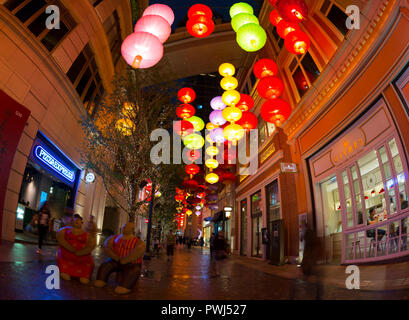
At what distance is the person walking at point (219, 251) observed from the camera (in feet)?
24.0

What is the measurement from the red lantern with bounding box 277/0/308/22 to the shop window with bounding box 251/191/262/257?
10.9 m

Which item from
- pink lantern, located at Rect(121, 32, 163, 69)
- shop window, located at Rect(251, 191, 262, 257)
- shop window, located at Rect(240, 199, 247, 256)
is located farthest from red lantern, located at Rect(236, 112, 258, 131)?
shop window, located at Rect(240, 199, 247, 256)

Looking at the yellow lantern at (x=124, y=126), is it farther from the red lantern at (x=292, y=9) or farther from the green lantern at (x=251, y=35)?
the red lantern at (x=292, y=9)

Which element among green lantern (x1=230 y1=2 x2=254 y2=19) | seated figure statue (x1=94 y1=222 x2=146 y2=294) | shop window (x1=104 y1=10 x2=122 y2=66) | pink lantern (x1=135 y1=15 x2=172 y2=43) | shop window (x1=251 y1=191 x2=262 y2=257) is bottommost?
seated figure statue (x1=94 y1=222 x2=146 y2=294)

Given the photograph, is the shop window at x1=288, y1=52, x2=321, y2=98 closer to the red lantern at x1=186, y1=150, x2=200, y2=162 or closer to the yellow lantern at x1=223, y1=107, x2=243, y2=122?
the yellow lantern at x1=223, y1=107, x2=243, y2=122

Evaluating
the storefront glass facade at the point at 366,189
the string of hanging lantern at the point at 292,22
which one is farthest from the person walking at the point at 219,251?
the string of hanging lantern at the point at 292,22

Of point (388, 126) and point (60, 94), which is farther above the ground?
point (60, 94)

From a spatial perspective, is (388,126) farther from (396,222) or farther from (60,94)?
(60,94)

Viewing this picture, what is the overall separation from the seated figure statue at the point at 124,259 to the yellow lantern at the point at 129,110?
189 inches

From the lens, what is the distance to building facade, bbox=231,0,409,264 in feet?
19.7
